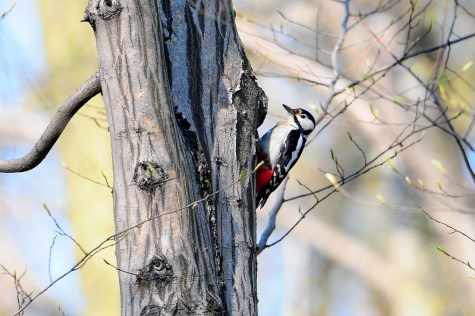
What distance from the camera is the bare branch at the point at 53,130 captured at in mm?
3051

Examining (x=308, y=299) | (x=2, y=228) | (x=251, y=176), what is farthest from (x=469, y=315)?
(x=251, y=176)

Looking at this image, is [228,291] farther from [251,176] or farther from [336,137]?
[336,137]

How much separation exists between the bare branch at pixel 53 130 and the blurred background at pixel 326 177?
5.81ft

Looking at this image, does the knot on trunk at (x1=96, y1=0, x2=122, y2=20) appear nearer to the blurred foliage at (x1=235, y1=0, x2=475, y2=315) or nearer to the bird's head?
the bird's head

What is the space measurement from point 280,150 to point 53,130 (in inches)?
110

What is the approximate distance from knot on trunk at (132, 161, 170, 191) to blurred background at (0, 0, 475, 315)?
1.85 meters

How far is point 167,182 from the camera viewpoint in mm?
2771

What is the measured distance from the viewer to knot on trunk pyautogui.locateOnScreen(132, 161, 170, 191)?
9.05ft

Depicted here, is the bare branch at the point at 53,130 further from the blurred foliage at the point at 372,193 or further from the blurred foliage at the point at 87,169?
the blurred foliage at the point at 87,169

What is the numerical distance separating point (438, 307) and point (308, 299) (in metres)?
2.45

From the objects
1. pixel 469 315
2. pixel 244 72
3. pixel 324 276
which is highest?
pixel 324 276

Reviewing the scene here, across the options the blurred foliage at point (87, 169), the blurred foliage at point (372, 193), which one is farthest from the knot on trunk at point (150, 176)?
the blurred foliage at point (87, 169)

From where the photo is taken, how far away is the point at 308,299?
12.9m

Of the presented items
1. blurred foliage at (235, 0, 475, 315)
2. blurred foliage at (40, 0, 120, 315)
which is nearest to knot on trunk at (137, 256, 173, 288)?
blurred foliage at (235, 0, 475, 315)
